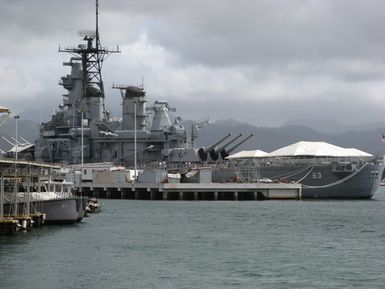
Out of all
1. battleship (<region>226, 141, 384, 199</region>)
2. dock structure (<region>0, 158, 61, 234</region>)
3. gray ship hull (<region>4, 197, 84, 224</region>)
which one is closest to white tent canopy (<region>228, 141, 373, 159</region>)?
battleship (<region>226, 141, 384, 199</region>)

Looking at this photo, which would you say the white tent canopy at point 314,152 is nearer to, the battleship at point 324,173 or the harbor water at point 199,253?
the battleship at point 324,173

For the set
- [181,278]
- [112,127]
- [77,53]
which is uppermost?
[77,53]

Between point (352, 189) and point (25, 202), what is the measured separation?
212ft

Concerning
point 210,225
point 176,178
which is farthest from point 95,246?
point 176,178

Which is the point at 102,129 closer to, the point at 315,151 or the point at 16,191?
the point at 315,151

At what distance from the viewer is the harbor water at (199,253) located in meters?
36.3

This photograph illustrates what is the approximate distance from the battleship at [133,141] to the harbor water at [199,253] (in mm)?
39707

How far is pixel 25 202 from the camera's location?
176ft

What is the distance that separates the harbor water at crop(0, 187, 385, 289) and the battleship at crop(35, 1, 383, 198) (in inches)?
1563

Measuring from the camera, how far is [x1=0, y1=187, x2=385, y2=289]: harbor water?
3634cm

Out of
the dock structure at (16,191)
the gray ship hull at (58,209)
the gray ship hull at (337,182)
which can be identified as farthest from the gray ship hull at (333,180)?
the dock structure at (16,191)

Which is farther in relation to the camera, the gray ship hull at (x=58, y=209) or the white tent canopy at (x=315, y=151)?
the white tent canopy at (x=315, y=151)

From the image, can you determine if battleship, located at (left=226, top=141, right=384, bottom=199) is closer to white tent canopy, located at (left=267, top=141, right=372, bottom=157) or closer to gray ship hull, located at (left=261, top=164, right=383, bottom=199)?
gray ship hull, located at (left=261, top=164, right=383, bottom=199)

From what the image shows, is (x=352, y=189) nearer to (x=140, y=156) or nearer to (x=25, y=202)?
(x=140, y=156)
